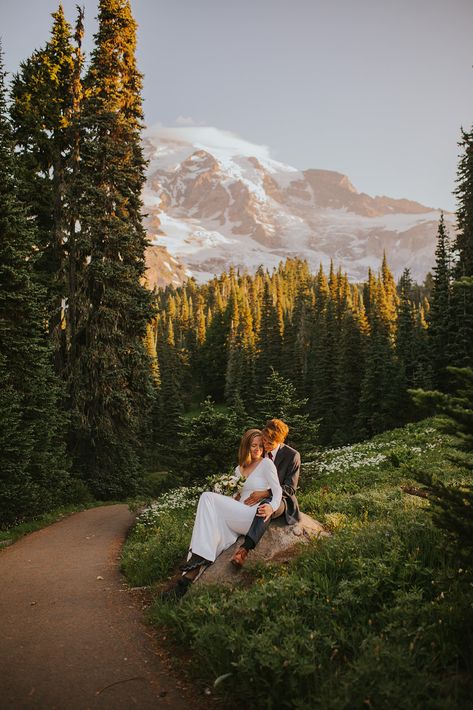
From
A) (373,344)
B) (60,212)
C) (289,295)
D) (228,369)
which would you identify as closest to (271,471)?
(60,212)

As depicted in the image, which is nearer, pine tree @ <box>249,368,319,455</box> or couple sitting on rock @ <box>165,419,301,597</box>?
couple sitting on rock @ <box>165,419,301,597</box>

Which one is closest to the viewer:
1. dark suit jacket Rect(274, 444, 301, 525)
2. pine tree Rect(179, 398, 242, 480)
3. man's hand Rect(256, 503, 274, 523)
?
man's hand Rect(256, 503, 274, 523)

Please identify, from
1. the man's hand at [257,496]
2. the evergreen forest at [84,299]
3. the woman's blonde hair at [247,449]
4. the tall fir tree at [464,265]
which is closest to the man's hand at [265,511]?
the man's hand at [257,496]

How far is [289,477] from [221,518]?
140 cm

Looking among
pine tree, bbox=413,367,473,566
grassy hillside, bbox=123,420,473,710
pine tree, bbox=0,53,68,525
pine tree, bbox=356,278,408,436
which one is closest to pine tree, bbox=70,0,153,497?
pine tree, bbox=0,53,68,525

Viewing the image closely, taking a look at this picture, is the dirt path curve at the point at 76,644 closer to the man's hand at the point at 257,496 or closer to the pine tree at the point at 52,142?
the man's hand at the point at 257,496

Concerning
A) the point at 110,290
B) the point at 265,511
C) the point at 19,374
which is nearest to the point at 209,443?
the point at 19,374

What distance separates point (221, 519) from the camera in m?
6.78

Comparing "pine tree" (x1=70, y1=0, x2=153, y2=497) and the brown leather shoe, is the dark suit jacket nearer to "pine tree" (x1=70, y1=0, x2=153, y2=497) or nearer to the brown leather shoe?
the brown leather shoe

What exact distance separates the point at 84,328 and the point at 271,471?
16813 millimetres

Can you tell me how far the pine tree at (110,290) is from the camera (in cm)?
2064

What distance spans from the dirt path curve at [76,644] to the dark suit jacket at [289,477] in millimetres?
2703

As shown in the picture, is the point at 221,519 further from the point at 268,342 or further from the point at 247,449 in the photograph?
the point at 268,342

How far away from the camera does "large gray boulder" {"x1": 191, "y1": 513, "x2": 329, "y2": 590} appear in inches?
249
